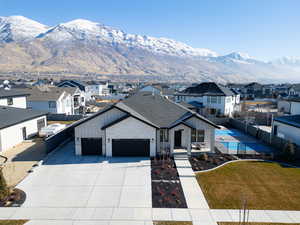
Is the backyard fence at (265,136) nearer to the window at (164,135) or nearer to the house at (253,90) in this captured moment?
the window at (164,135)

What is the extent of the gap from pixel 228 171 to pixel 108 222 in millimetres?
10690

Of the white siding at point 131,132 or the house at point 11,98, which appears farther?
the house at point 11,98

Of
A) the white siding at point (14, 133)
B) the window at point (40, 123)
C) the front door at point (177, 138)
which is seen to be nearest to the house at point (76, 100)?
the window at point (40, 123)

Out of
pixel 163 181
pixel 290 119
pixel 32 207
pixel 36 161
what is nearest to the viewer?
pixel 32 207

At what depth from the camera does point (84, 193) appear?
1383cm

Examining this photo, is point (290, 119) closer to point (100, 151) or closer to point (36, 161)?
point (100, 151)

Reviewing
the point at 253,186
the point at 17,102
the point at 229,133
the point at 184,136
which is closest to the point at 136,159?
the point at 184,136

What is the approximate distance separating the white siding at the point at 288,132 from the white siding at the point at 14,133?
3016cm

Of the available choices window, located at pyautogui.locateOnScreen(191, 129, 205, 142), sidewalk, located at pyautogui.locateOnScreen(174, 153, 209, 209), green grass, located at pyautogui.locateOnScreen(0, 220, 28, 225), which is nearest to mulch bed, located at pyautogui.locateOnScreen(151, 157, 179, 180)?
sidewalk, located at pyautogui.locateOnScreen(174, 153, 209, 209)

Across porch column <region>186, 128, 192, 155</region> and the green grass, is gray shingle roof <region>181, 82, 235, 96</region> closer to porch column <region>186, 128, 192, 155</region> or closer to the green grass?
porch column <region>186, 128, 192, 155</region>

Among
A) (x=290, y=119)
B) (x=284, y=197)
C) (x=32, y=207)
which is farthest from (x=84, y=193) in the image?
(x=290, y=119)

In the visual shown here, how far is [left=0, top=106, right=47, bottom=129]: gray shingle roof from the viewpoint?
895 inches

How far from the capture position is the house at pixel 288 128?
74.3 ft

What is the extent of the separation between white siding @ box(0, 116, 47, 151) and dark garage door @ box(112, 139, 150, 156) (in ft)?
37.7
